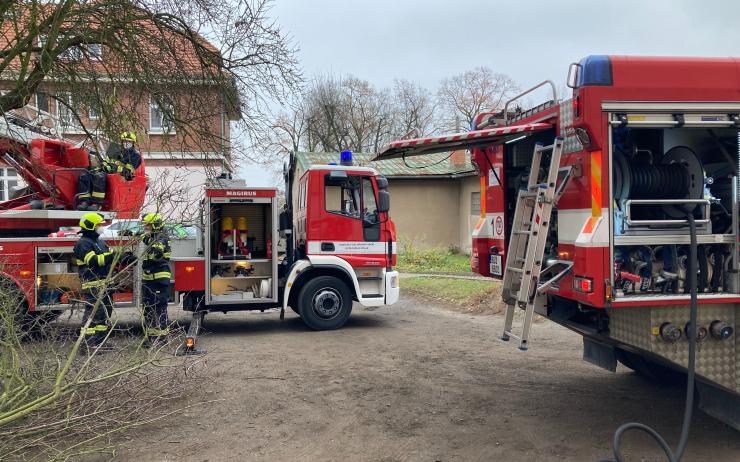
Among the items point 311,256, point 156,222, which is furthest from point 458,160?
point 156,222

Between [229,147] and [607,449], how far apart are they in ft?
20.4

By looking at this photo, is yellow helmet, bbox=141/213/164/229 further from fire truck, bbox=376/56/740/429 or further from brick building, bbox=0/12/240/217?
fire truck, bbox=376/56/740/429

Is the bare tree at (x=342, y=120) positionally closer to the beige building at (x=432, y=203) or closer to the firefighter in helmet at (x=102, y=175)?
the beige building at (x=432, y=203)

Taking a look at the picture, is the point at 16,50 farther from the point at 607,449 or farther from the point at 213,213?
the point at 607,449

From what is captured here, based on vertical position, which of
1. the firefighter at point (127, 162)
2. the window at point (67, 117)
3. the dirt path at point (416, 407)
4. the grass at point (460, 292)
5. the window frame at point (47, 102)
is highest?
the window frame at point (47, 102)

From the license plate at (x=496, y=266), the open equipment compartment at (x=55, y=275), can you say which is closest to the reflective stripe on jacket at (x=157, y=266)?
the open equipment compartment at (x=55, y=275)

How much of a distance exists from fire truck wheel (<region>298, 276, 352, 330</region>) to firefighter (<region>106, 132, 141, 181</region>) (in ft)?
10.5

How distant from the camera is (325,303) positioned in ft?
32.3

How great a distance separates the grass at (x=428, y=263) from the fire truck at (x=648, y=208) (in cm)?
1335

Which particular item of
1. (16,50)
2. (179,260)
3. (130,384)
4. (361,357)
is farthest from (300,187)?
(130,384)

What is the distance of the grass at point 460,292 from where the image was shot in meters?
12.0

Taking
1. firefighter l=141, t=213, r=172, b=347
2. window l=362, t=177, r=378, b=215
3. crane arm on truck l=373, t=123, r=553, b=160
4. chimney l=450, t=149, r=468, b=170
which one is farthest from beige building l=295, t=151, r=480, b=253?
crane arm on truck l=373, t=123, r=553, b=160

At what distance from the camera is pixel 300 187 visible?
10.5 meters

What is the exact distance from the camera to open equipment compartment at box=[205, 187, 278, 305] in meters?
9.51
